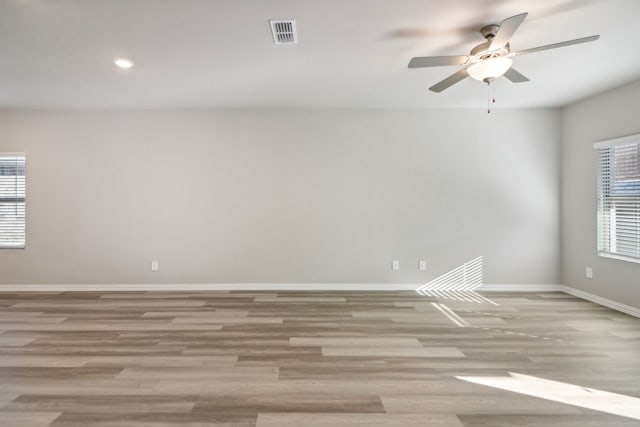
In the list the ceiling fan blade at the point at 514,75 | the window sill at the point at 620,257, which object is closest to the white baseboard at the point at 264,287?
the window sill at the point at 620,257

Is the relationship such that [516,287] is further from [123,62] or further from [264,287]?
[123,62]

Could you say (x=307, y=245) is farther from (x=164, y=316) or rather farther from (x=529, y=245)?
(x=529, y=245)

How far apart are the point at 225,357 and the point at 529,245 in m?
4.24

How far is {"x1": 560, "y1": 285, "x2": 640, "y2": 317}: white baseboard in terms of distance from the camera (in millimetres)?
3939

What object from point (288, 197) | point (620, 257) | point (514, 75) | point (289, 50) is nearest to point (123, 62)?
point (289, 50)

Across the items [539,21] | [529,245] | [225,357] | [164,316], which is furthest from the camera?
[529,245]

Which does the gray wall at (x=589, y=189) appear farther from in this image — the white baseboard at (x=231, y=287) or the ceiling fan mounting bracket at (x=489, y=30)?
the ceiling fan mounting bracket at (x=489, y=30)

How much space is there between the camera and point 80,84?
4.00 metres

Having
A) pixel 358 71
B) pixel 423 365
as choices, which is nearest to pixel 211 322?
pixel 423 365

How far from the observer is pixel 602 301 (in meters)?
4.34

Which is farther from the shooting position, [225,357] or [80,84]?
[80,84]

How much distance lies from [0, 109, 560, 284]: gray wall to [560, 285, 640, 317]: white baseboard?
0.24 metres

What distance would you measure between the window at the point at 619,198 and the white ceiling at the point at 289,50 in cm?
75

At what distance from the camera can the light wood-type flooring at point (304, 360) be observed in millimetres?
2098
